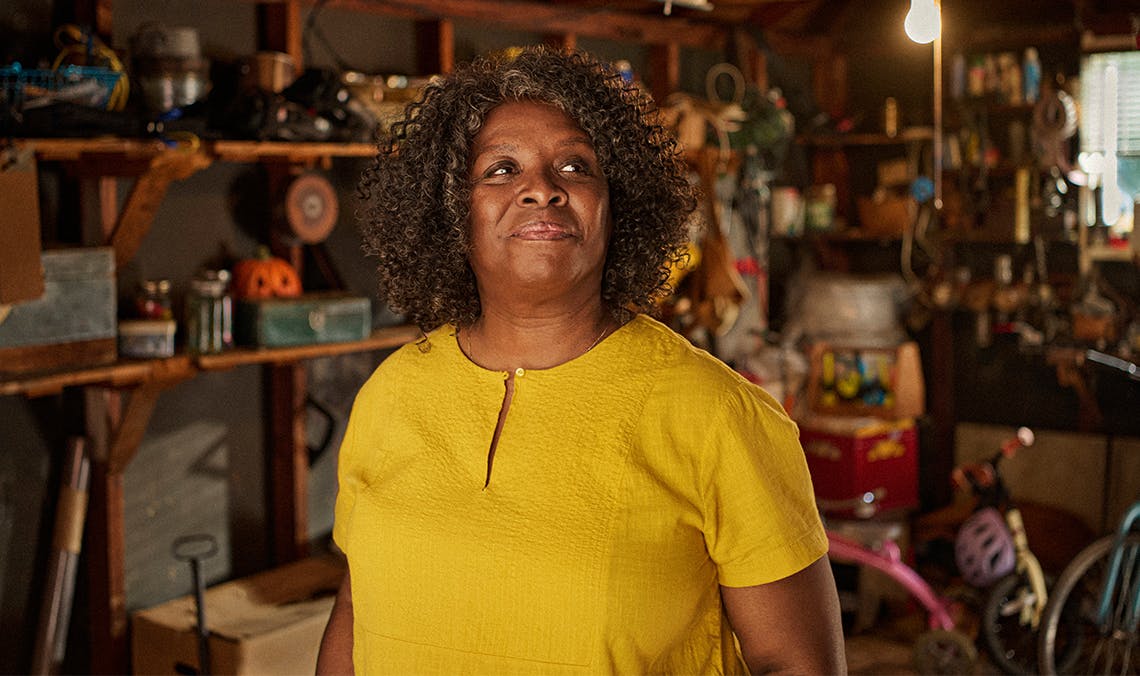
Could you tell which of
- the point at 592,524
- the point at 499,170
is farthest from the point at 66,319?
the point at 592,524

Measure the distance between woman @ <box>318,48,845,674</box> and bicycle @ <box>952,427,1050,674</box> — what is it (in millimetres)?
3052

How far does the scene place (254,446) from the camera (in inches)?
147

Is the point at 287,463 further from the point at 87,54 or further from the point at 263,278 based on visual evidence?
the point at 87,54

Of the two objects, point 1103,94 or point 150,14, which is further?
point 1103,94

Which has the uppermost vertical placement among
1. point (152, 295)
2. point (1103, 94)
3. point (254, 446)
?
point (1103, 94)

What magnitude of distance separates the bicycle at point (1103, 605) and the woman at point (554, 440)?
278cm

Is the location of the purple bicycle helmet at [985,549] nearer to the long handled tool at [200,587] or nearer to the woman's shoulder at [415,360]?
the long handled tool at [200,587]

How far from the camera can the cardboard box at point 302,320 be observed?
10.6ft

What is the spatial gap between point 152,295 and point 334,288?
2.38ft

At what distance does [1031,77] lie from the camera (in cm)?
516

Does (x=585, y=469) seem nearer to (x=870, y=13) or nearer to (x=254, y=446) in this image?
(x=254, y=446)

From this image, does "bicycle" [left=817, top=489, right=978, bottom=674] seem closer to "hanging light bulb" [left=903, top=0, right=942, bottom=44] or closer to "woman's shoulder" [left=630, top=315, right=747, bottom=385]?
"hanging light bulb" [left=903, top=0, right=942, bottom=44]

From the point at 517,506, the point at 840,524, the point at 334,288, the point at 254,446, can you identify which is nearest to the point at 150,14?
the point at 334,288

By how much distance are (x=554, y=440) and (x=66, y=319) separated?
1.72 m
